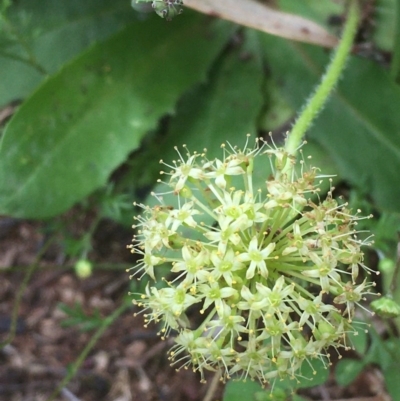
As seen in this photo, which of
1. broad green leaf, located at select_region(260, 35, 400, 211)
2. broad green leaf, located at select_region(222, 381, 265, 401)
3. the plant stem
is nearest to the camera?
broad green leaf, located at select_region(222, 381, 265, 401)

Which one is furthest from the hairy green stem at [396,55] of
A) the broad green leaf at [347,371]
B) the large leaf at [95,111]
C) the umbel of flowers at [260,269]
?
the broad green leaf at [347,371]

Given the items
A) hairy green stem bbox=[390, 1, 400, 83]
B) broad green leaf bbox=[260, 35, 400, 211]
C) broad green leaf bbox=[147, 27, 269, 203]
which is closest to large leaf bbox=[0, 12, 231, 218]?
broad green leaf bbox=[147, 27, 269, 203]

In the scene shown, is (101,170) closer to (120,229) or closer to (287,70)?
(120,229)

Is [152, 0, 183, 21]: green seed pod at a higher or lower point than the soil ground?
higher

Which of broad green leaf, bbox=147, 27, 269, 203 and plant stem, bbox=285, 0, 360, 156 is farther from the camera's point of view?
broad green leaf, bbox=147, 27, 269, 203

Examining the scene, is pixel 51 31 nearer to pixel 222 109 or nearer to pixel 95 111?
pixel 95 111

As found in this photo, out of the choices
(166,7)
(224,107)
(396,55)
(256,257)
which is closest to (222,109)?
(224,107)

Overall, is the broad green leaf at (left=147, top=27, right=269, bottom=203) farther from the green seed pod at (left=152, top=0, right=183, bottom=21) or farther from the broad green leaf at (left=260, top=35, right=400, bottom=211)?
the green seed pod at (left=152, top=0, right=183, bottom=21)
